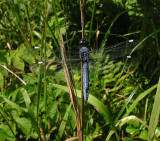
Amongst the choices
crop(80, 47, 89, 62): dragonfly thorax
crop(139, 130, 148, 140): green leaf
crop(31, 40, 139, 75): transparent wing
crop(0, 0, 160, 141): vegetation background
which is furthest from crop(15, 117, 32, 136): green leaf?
crop(139, 130, 148, 140): green leaf

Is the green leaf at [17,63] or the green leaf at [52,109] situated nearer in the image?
the green leaf at [52,109]

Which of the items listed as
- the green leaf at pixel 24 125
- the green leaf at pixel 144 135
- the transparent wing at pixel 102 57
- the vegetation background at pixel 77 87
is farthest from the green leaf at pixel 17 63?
the green leaf at pixel 144 135

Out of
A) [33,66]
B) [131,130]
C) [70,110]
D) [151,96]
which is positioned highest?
[33,66]

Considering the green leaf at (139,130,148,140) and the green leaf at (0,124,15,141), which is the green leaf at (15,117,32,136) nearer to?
the green leaf at (0,124,15,141)

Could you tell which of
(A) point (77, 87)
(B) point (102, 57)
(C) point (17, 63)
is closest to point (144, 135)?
(A) point (77, 87)

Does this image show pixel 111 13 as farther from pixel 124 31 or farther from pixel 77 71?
pixel 77 71

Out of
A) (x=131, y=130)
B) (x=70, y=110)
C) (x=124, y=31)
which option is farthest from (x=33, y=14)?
(x=131, y=130)

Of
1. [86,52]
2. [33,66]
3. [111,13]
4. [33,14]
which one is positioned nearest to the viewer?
[86,52]

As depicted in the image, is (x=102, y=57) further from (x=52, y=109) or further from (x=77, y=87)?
(x=52, y=109)

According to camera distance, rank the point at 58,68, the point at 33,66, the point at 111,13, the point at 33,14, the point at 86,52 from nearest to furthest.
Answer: the point at 86,52 → the point at 33,66 → the point at 58,68 → the point at 111,13 → the point at 33,14

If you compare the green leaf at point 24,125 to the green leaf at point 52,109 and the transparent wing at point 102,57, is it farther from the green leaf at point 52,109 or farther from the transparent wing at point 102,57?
the transparent wing at point 102,57
